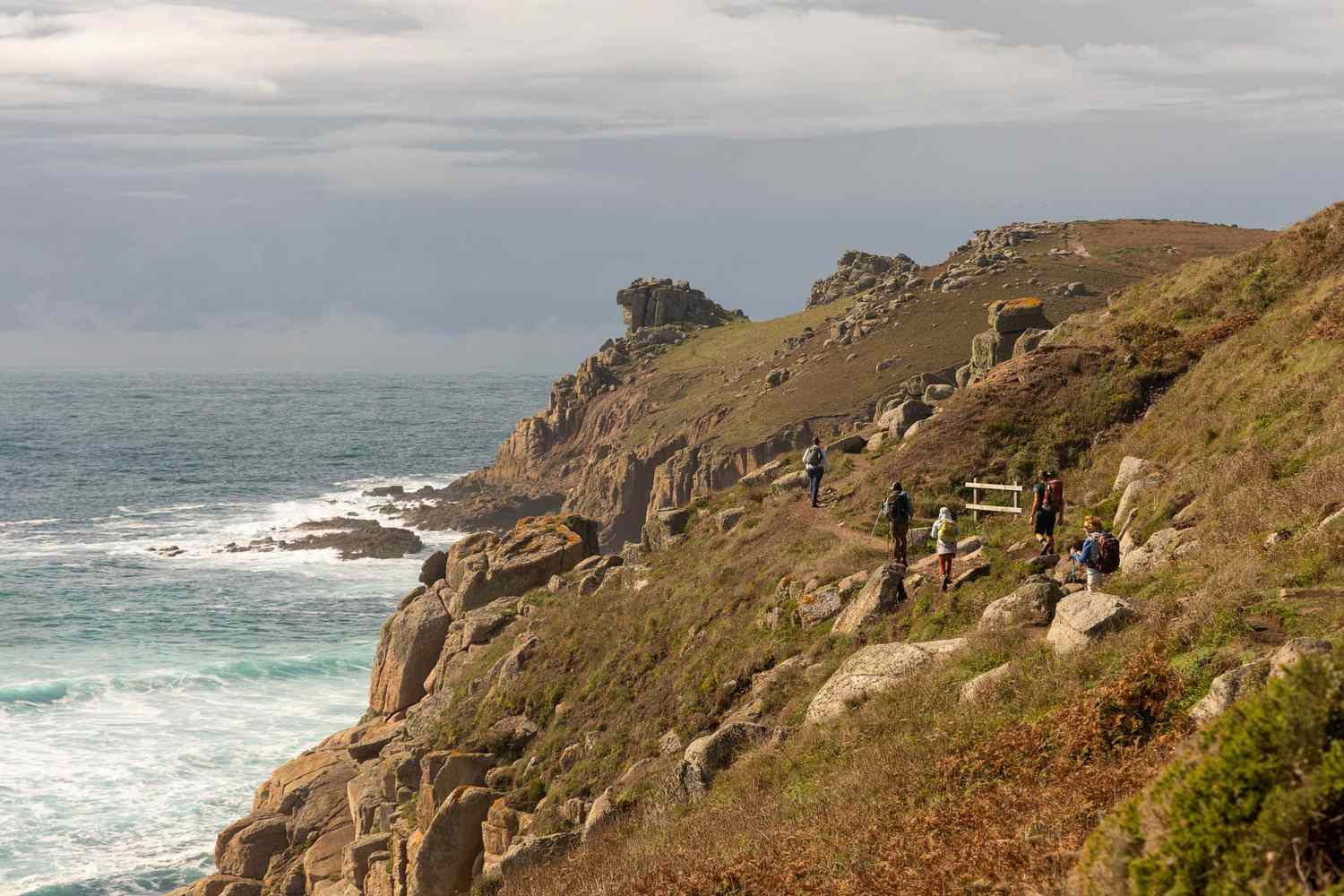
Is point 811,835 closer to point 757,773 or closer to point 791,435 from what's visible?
point 757,773

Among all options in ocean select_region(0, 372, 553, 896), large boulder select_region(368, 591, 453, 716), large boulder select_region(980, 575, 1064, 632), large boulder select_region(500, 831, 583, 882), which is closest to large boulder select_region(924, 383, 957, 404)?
large boulder select_region(368, 591, 453, 716)

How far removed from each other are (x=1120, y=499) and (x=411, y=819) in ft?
45.3

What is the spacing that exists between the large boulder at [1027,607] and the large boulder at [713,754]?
3294 mm

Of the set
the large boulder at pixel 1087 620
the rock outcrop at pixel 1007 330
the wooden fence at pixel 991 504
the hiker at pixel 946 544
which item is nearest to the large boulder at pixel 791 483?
the wooden fence at pixel 991 504

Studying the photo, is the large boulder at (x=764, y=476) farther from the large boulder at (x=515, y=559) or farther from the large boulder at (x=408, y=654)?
the large boulder at (x=408, y=654)

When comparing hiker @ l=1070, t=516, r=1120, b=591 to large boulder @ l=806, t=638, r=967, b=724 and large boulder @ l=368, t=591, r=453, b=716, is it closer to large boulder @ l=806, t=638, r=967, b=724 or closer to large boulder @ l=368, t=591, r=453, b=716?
large boulder @ l=806, t=638, r=967, b=724

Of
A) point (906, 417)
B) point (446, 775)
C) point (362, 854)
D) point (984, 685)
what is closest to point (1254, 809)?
point (984, 685)

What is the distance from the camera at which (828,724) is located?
1452 cm

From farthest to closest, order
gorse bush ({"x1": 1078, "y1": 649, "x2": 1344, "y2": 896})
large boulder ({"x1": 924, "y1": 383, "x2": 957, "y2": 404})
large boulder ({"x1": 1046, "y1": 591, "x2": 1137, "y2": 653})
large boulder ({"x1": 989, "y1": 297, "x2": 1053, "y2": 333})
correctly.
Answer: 1. large boulder ({"x1": 989, "y1": 297, "x2": 1053, "y2": 333})
2. large boulder ({"x1": 924, "y1": 383, "x2": 957, "y2": 404})
3. large boulder ({"x1": 1046, "y1": 591, "x2": 1137, "y2": 653})
4. gorse bush ({"x1": 1078, "y1": 649, "x2": 1344, "y2": 896})

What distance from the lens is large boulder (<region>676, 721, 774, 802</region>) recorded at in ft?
50.4

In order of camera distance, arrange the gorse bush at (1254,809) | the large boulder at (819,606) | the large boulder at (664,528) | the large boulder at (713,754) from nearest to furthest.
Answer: the gorse bush at (1254,809) → the large boulder at (713,754) → the large boulder at (819,606) → the large boulder at (664,528)

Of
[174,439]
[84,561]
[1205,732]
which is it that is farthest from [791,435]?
[174,439]

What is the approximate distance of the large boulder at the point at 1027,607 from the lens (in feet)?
48.7

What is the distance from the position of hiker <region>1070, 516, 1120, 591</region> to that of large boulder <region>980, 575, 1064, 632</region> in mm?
495
